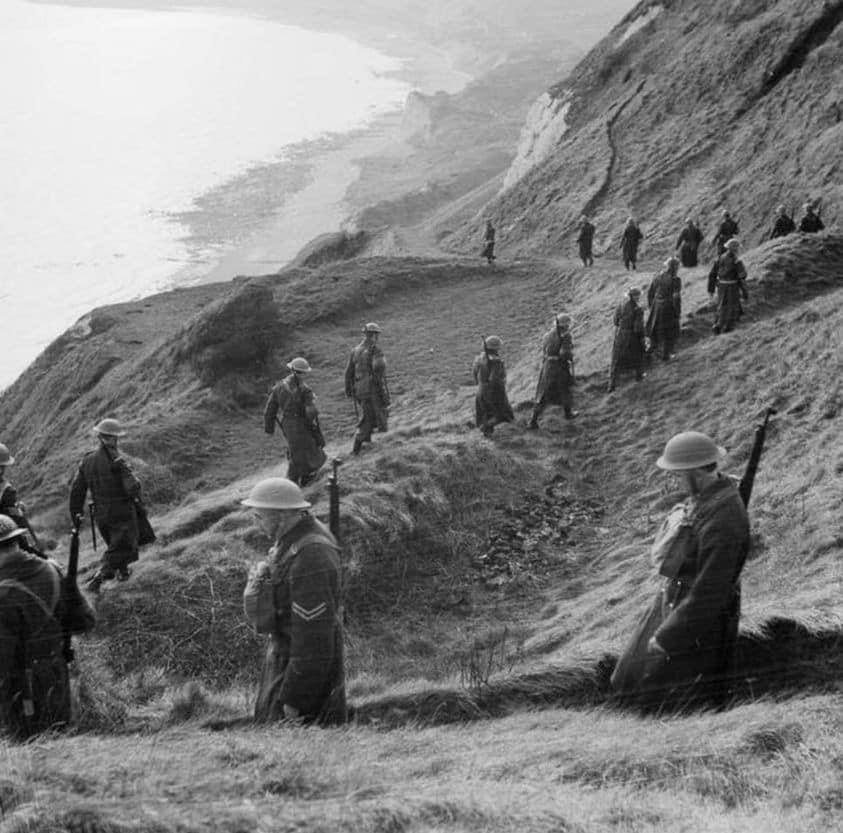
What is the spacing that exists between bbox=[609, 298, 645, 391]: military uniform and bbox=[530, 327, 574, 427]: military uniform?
3.99ft

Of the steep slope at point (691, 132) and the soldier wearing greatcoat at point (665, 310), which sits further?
the steep slope at point (691, 132)

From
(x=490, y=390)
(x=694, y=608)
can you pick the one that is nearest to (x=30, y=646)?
(x=694, y=608)

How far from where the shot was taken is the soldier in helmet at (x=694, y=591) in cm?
578

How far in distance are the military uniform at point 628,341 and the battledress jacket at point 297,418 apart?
18.6ft

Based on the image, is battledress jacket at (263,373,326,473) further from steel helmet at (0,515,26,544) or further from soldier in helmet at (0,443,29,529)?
steel helmet at (0,515,26,544)

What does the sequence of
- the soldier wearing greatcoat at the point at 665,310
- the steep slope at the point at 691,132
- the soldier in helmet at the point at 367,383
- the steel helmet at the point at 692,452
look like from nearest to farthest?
the steel helmet at the point at 692,452
the soldier in helmet at the point at 367,383
the soldier wearing greatcoat at the point at 665,310
the steep slope at the point at 691,132

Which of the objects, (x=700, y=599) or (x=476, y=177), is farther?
(x=476, y=177)

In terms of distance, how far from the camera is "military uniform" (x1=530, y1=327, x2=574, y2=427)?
16.1 m

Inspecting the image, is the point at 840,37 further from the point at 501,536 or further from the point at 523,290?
the point at 501,536

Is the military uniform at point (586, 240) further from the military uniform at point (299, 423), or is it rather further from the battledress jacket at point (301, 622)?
the battledress jacket at point (301, 622)

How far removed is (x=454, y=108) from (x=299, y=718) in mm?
95814

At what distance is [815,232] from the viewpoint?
22.2 meters

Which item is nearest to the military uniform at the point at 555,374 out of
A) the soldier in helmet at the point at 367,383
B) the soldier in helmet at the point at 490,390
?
the soldier in helmet at the point at 490,390

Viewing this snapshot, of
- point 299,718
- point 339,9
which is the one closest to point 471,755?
point 299,718
